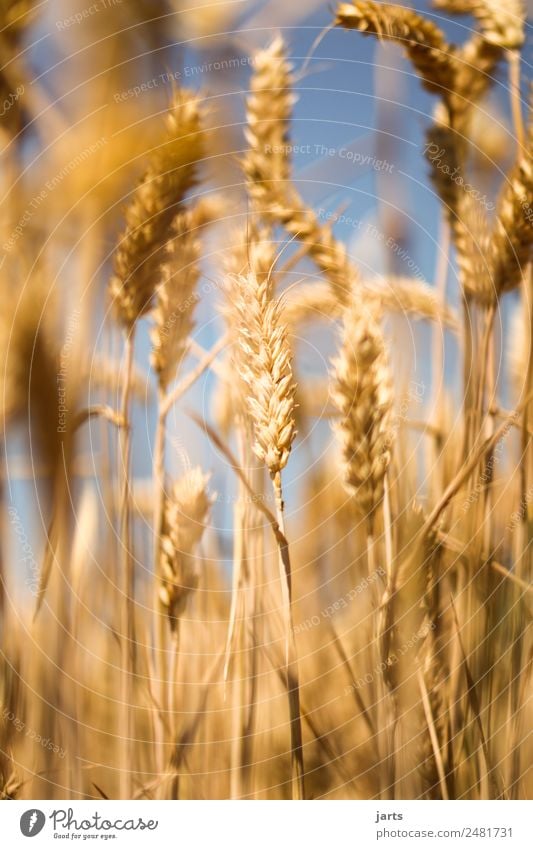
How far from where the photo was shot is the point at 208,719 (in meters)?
0.71

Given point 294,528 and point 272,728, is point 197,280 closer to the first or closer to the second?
point 294,528
